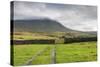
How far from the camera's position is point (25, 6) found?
2.39 meters

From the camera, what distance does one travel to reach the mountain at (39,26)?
2.38 m

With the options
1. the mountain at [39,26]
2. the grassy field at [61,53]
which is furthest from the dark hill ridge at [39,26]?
the grassy field at [61,53]

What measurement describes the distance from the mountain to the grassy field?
0.20 metres

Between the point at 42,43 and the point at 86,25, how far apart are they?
0.69 metres

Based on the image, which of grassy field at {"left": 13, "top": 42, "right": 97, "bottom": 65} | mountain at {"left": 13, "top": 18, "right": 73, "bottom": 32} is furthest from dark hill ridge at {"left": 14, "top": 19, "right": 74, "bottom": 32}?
grassy field at {"left": 13, "top": 42, "right": 97, "bottom": 65}

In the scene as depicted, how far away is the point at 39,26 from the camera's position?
8.09 ft

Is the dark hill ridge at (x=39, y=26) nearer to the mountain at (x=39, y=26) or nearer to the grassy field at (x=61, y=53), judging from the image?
the mountain at (x=39, y=26)

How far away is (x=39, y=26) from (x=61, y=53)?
0.47 metres

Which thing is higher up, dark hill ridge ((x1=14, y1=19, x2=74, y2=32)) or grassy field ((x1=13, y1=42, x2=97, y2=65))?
dark hill ridge ((x1=14, y1=19, x2=74, y2=32))

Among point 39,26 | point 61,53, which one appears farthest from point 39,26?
point 61,53

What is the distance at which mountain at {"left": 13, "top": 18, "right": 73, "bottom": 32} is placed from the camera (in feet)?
7.80

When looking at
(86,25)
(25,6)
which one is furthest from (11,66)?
(86,25)

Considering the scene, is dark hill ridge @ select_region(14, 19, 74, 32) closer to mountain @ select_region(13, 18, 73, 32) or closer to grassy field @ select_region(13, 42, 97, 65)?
mountain @ select_region(13, 18, 73, 32)

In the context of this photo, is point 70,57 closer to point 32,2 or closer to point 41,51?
point 41,51
